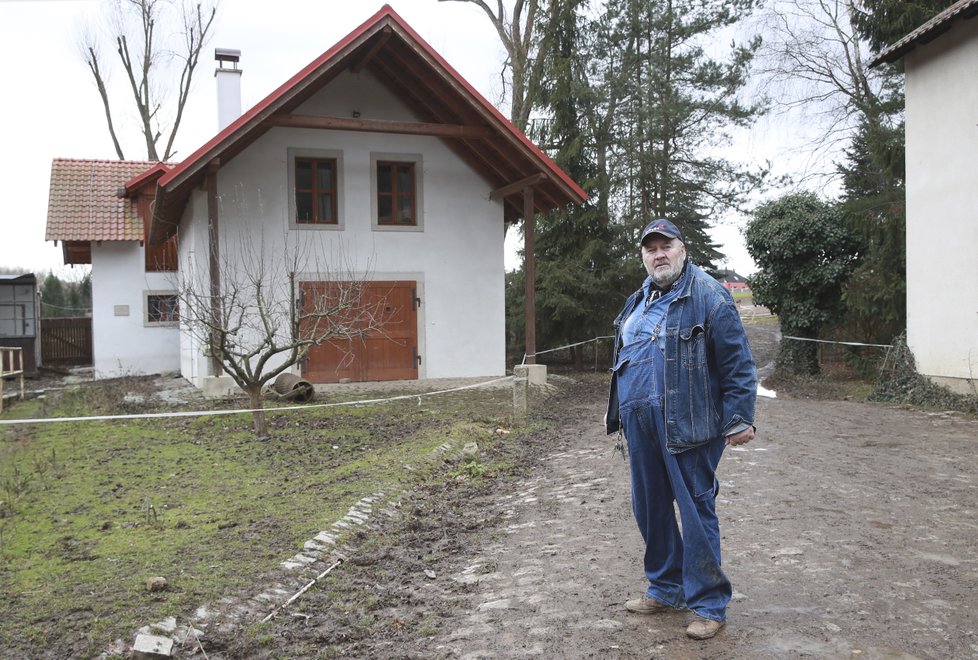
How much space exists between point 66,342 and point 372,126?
15608 mm

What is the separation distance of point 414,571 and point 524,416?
5.90 m

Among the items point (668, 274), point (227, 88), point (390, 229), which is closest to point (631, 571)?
point (668, 274)

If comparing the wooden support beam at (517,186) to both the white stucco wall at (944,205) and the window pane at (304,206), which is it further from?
the white stucco wall at (944,205)

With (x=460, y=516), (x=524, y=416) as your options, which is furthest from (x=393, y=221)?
(x=460, y=516)

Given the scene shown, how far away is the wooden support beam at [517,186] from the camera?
47.5ft

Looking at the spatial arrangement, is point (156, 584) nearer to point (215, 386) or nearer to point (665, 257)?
point (665, 257)

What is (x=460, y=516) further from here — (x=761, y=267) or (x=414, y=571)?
(x=761, y=267)

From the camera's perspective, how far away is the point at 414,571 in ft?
16.9

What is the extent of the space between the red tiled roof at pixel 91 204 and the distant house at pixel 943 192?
1671 centimetres

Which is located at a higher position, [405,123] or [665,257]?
[405,123]

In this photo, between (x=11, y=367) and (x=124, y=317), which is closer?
(x=11, y=367)

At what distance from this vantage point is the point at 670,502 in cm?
389

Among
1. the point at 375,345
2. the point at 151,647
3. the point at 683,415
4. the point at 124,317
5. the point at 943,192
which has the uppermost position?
the point at 943,192

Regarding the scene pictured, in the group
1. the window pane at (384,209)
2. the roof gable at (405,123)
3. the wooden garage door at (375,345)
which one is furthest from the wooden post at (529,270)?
the window pane at (384,209)
